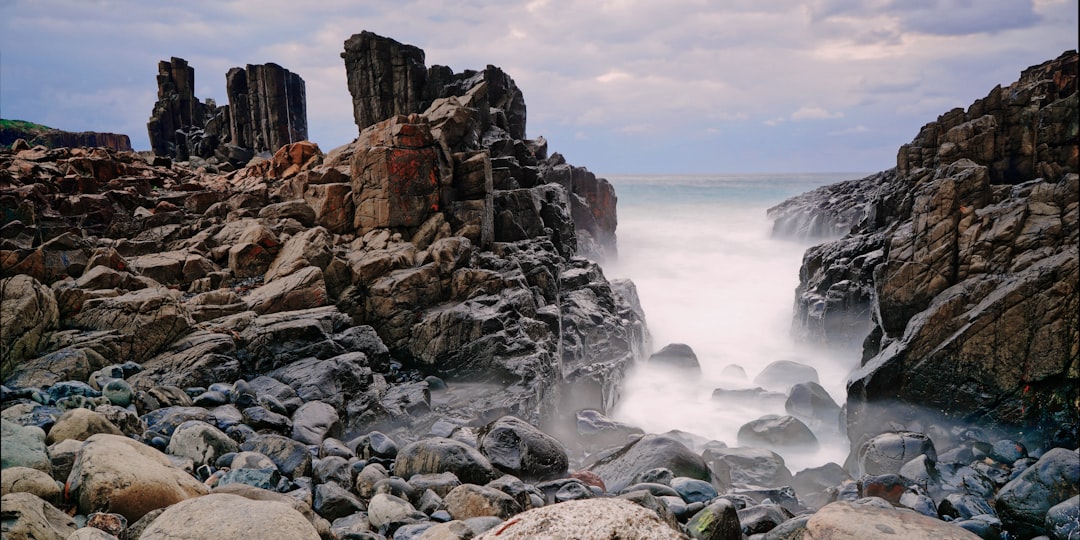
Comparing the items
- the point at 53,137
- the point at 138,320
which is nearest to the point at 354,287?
the point at 138,320

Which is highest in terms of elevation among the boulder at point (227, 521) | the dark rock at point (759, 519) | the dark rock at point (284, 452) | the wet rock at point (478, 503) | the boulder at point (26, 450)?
→ the boulder at point (26, 450)

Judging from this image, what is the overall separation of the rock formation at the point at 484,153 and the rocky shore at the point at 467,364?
151 millimetres

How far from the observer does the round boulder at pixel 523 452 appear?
299 inches

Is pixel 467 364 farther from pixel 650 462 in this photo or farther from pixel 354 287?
pixel 650 462

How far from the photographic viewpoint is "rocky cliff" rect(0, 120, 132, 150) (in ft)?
115

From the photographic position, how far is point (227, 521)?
3457mm

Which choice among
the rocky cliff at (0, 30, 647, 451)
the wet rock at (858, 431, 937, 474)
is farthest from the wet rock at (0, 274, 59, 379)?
the wet rock at (858, 431, 937, 474)

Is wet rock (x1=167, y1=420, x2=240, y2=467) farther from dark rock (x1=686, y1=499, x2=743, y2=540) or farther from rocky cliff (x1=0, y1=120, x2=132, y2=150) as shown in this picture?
rocky cliff (x1=0, y1=120, x2=132, y2=150)

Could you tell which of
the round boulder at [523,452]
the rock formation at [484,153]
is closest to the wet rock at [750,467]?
the round boulder at [523,452]

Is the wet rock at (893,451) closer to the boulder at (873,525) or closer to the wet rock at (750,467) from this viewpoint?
the wet rock at (750,467)

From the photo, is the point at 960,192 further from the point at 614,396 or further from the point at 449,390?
the point at 449,390

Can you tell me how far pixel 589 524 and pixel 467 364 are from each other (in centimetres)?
913

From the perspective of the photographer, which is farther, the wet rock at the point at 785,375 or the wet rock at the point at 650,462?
the wet rock at the point at 785,375

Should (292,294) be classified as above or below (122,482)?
above
